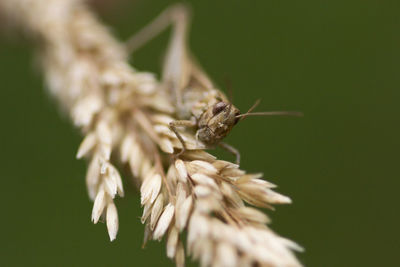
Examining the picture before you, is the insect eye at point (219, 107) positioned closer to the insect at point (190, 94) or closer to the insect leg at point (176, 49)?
the insect at point (190, 94)

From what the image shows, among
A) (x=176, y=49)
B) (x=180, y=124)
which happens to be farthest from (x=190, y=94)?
(x=176, y=49)

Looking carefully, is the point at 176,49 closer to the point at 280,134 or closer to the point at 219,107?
the point at 219,107

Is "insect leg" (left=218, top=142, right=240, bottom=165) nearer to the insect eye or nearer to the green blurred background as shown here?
the insect eye

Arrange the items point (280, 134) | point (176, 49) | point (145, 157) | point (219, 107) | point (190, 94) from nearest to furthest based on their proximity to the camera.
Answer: point (145, 157) → point (219, 107) → point (190, 94) → point (176, 49) → point (280, 134)

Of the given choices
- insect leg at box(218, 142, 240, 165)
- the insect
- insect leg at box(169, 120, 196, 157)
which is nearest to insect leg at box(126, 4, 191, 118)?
the insect

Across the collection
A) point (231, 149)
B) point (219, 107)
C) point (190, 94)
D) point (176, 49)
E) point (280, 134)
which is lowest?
point (280, 134)

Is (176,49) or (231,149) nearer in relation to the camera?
(231,149)
